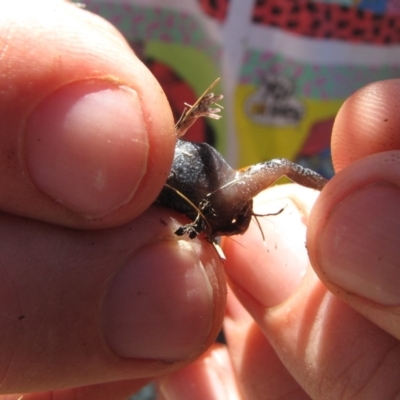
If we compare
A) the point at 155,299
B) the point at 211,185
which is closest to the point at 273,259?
the point at 211,185

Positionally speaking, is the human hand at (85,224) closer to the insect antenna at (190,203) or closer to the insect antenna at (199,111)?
the insect antenna at (190,203)

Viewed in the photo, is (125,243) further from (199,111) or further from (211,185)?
(199,111)

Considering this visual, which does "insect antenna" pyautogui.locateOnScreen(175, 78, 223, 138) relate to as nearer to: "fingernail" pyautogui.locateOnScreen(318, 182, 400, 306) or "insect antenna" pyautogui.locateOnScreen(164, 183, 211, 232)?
"insect antenna" pyautogui.locateOnScreen(164, 183, 211, 232)

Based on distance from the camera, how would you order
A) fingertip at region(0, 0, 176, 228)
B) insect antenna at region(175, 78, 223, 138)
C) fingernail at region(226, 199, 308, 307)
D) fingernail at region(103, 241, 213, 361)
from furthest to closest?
fingernail at region(226, 199, 308, 307) < insect antenna at region(175, 78, 223, 138) < fingernail at region(103, 241, 213, 361) < fingertip at region(0, 0, 176, 228)

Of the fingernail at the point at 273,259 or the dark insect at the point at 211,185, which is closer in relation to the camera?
the dark insect at the point at 211,185

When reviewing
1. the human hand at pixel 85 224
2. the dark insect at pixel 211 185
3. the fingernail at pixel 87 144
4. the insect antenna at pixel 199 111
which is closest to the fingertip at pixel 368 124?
the dark insect at pixel 211 185

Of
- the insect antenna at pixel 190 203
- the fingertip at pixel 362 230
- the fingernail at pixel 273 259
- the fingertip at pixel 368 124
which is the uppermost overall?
the fingertip at pixel 368 124

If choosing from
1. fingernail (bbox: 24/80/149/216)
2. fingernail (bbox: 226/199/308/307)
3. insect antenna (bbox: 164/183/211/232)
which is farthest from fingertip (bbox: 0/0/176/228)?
fingernail (bbox: 226/199/308/307)

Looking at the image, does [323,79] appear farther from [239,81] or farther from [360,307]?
[360,307]
